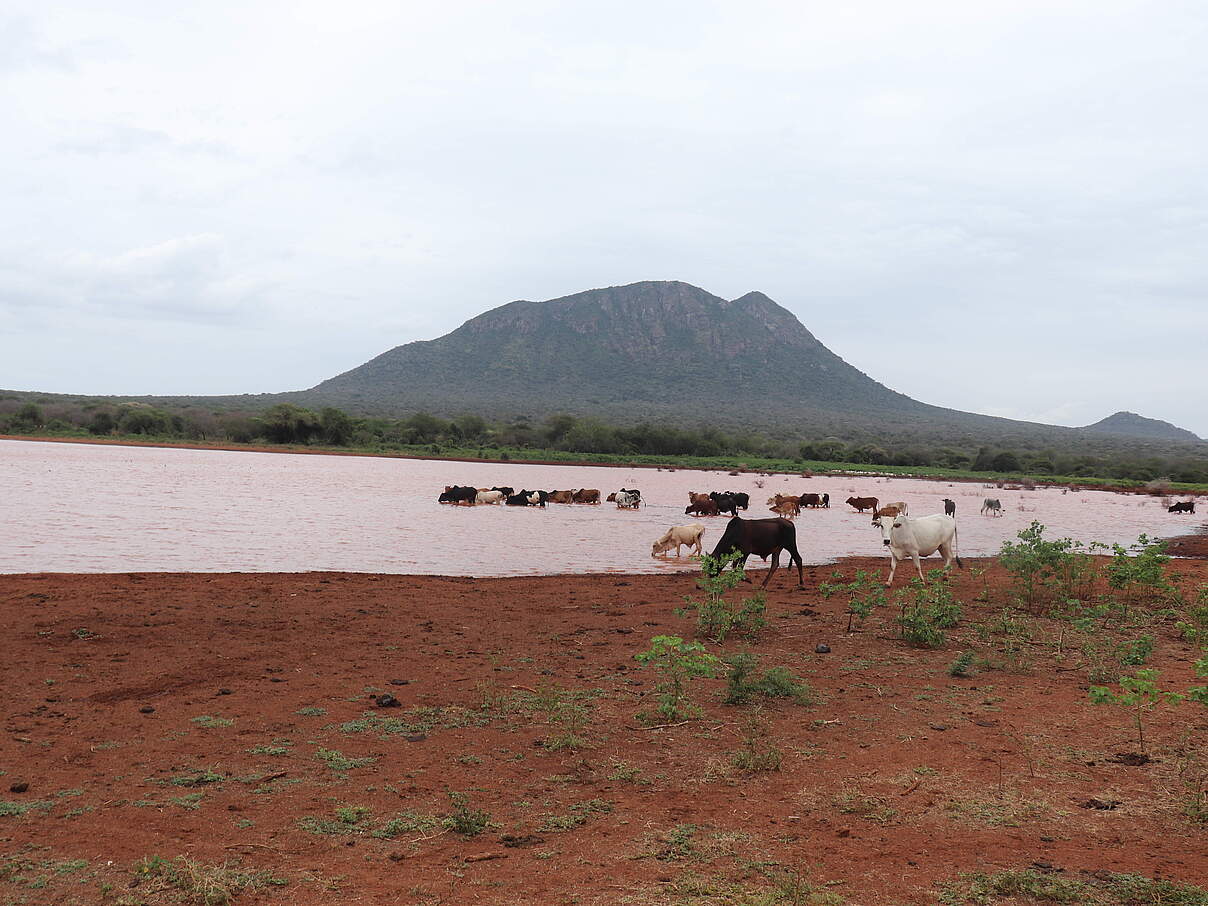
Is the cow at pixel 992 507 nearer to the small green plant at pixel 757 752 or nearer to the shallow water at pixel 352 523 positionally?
the shallow water at pixel 352 523

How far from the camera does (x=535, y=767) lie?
598 centimetres

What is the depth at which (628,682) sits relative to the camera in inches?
322

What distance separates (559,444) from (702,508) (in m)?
56.7

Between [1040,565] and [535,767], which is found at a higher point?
[1040,565]

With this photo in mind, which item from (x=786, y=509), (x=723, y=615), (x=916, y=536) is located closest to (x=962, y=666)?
(x=723, y=615)

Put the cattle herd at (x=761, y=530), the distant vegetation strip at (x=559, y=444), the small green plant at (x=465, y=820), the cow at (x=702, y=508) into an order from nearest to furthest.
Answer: the small green plant at (x=465, y=820) → the cattle herd at (x=761, y=530) → the cow at (x=702, y=508) → the distant vegetation strip at (x=559, y=444)

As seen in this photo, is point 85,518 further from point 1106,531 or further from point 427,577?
point 1106,531

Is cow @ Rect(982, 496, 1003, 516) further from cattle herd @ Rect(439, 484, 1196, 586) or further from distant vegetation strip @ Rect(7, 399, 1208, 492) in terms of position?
distant vegetation strip @ Rect(7, 399, 1208, 492)

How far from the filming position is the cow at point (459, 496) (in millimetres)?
29781

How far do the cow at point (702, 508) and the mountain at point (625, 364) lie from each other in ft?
305

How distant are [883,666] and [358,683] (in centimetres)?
583

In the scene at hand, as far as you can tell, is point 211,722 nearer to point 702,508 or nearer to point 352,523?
point 352,523

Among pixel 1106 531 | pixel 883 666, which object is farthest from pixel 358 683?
pixel 1106 531

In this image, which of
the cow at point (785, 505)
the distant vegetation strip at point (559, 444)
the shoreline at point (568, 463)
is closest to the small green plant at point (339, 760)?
the cow at point (785, 505)
